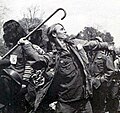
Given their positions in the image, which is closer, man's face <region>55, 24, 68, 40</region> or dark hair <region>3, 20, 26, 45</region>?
man's face <region>55, 24, 68, 40</region>

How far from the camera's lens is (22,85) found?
26.1 ft

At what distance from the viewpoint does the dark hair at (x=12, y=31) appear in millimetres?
8391

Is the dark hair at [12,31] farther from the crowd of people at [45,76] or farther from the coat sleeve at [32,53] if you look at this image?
the coat sleeve at [32,53]

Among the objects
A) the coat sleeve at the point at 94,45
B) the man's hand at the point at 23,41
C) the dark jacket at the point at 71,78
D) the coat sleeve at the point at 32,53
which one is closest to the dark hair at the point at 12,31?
the man's hand at the point at 23,41

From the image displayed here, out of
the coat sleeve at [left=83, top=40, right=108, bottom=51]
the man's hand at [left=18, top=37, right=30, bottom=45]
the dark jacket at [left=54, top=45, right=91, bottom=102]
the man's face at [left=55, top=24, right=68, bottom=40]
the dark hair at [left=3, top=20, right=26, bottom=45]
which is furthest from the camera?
the coat sleeve at [left=83, top=40, right=108, bottom=51]

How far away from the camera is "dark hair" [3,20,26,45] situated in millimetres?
8391

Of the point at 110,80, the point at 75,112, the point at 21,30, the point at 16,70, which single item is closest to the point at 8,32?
the point at 21,30

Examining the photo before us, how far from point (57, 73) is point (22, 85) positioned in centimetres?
77

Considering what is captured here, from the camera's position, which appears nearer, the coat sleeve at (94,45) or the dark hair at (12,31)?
the dark hair at (12,31)

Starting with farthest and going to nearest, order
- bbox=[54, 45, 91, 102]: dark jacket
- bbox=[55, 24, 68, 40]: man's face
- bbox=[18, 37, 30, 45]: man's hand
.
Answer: bbox=[55, 24, 68, 40]: man's face → bbox=[18, 37, 30, 45]: man's hand → bbox=[54, 45, 91, 102]: dark jacket

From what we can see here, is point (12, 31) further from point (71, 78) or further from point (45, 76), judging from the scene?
point (71, 78)

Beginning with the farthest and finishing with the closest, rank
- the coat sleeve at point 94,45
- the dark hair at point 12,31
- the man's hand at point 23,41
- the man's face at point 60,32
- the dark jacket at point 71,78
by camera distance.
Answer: the coat sleeve at point 94,45 < the dark hair at point 12,31 < the man's face at point 60,32 < the man's hand at point 23,41 < the dark jacket at point 71,78

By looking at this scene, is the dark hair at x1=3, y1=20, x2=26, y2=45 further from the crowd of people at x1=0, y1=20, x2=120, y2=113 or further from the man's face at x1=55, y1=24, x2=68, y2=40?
the man's face at x1=55, y1=24, x2=68, y2=40

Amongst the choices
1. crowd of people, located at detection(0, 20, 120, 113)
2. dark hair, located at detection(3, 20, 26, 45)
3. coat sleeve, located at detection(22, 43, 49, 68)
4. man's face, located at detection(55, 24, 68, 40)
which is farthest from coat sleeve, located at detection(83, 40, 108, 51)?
coat sleeve, located at detection(22, 43, 49, 68)
